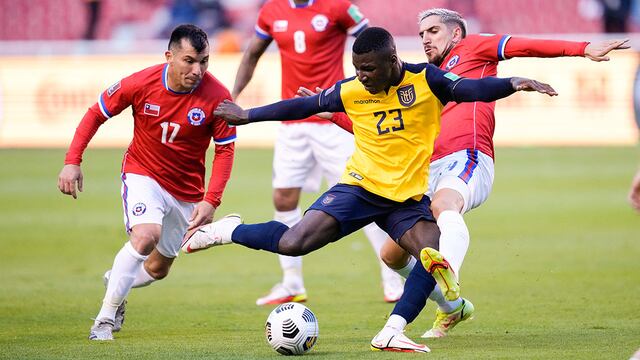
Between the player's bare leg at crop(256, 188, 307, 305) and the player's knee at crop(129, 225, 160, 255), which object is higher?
the player's knee at crop(129, 225, 160, 255)

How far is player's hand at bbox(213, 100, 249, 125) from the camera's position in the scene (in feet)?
24.1

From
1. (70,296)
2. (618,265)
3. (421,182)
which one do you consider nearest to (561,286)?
(618,265)

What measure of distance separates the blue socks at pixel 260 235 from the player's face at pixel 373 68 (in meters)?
1.17

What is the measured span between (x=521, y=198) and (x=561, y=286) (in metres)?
7.68

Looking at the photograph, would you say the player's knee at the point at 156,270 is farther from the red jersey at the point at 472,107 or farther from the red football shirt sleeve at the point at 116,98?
the red jersey at the point at 472,107

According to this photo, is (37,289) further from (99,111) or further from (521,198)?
(521,198)

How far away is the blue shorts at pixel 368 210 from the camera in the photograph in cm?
716

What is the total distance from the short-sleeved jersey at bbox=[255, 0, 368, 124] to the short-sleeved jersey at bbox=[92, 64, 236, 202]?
206 cm

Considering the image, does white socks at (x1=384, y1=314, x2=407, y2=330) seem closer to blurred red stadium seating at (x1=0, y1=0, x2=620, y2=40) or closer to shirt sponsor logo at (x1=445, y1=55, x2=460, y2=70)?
shirt sponsor logo at (x1=445, y1=55, x2=460, y2=70)

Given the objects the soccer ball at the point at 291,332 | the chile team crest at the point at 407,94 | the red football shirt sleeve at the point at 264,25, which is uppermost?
the chile team crest at the point at 407,94

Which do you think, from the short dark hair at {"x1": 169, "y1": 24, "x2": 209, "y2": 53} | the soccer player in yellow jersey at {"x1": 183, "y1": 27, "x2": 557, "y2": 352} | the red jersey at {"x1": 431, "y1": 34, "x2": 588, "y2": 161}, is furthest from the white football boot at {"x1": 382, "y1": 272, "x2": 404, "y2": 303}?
the short dark hair at {"x1": 169, "y1": 24, "x2": 209, "y2": 53}

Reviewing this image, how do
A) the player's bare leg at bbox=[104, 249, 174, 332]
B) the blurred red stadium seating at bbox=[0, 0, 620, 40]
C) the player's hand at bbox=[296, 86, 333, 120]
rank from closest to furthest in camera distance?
the player's hand at bbox=[296, 86, 333, 120] < the player's bare leg at bbox=[104, 249, 174, 332] < the blurred red stadium seating at bbox=[0, 0, 620, 40]

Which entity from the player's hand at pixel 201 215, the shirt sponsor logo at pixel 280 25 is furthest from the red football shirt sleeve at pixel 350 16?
the player's hand at pixel 201 215

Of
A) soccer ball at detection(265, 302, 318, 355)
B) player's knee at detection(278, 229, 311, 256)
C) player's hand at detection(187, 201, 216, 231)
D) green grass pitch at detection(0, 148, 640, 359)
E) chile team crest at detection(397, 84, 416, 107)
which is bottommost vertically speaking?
green grass pitch at detection(0, 148, 640, 359)
